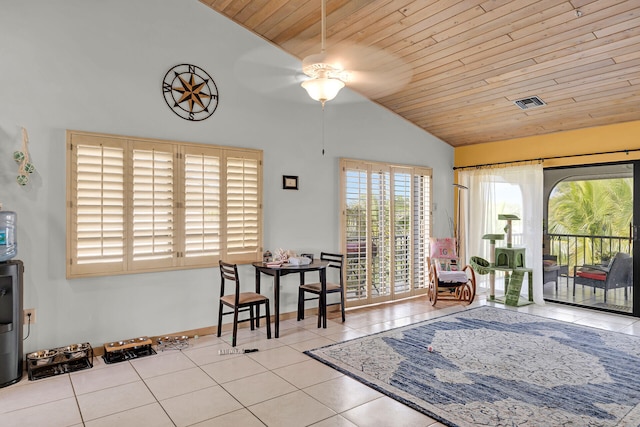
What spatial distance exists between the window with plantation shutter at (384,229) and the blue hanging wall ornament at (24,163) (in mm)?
3356

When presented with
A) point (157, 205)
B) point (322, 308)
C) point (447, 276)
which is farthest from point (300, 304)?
point (447, 276)

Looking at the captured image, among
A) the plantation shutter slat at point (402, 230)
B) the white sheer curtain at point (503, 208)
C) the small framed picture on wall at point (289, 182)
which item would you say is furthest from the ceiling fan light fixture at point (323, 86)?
the white sheer curtain at point (503, 208)

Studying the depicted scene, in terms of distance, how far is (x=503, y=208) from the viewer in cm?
618

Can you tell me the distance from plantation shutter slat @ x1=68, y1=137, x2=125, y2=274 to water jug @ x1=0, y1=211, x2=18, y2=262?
0.42 m

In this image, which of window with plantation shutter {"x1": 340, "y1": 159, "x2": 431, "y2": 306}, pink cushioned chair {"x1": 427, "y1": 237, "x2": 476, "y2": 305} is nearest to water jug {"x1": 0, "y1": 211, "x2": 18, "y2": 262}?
window with plantation shutter {"x1": 340, "y1": 159, "x2": 431, "y2": 306}

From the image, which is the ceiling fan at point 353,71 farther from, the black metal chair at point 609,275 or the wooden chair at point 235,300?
the black metal chair at point 609,275

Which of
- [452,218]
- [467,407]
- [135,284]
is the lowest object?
[467,407]

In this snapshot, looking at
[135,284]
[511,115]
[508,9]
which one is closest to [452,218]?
[511,115]

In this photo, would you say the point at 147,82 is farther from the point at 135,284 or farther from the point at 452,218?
the point at 452,218

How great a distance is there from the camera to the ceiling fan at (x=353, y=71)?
3.58 m

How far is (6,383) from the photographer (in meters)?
3.05

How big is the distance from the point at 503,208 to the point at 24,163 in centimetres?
591

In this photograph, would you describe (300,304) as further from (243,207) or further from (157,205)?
(157,205)

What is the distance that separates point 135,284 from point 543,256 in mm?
5307
